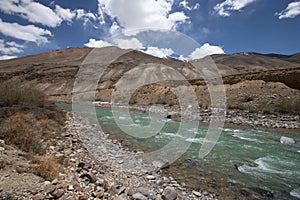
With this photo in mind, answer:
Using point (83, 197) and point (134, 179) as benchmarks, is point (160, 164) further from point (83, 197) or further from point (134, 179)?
point (83, 197)

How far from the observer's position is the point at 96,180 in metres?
4.95

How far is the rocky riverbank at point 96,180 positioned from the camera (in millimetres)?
3904

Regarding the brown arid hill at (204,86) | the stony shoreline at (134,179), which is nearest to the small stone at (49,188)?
the stony shoreline at (134,179)

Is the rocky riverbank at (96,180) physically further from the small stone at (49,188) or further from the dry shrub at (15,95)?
the dry shrub at (15,95)

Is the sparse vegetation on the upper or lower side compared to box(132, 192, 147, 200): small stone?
upper

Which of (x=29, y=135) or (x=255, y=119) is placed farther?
(x=255, y=119)

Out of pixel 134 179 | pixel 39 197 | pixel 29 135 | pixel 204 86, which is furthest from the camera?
pixel 204 86

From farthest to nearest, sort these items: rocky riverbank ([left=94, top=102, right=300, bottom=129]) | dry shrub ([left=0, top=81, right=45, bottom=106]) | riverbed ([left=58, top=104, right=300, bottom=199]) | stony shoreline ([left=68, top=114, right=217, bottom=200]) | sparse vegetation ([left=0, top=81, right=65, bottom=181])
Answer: rocky riverbank ([left=94, top=102, right=300, bottom=129])
dry shrub ([left=0, top=81, right=45, bottom=106])
riverbed ([left=58, top=104, right=300, bottom=199])
stony shoreline ([left=68, top=114, right=217, bottom=200])
sparse vegetation ([left=0, top=81, right=65, bottom=181])

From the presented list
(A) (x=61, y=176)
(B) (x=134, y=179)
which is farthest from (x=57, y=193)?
(B) (x=134, y=179)

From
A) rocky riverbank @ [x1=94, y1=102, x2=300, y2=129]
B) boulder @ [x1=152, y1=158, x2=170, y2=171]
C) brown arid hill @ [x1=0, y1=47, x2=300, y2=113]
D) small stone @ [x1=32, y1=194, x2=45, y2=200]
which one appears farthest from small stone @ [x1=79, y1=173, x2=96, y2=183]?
brown arid hill @ [x1=0, y1=47, x2=300, y2=113]

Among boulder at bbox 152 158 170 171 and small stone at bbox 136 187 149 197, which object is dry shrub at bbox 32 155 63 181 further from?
boulder at bbox 152 158 170 171

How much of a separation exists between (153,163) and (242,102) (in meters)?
18.0

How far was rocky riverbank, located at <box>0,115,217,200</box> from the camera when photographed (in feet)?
12.8

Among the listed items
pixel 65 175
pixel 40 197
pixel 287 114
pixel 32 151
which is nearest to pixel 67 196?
pixel 40 197
